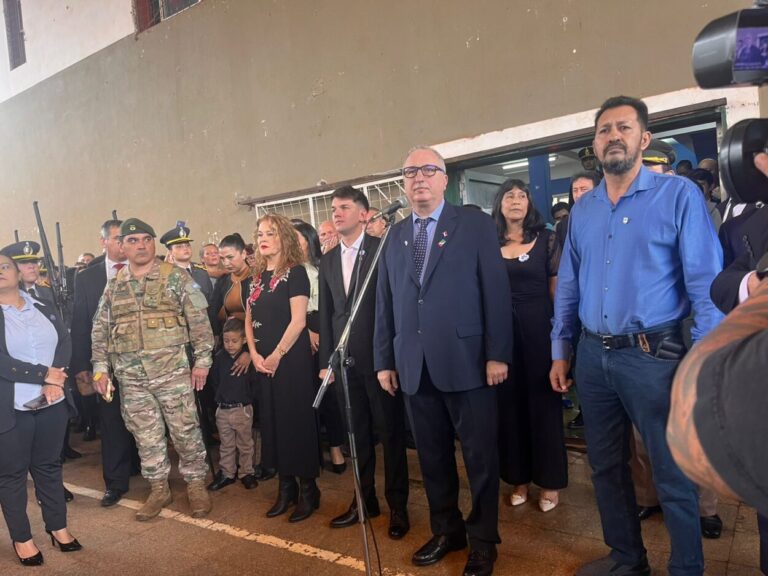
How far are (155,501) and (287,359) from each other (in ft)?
4.15

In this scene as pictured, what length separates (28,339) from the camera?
3.12 meters

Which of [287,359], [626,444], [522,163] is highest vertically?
[522,163]

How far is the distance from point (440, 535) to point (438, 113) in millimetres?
4270

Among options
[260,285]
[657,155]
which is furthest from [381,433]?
[657,155]

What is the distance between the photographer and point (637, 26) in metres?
4.45

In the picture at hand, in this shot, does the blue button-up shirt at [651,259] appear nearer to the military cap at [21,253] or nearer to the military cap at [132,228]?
the military cap at [132,228]

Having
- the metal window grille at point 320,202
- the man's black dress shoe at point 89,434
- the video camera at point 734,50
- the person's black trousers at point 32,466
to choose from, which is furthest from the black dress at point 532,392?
the man's black dress shoe at point 89,434

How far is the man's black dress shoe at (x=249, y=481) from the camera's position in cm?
386

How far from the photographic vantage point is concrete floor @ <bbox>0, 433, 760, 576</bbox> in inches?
101

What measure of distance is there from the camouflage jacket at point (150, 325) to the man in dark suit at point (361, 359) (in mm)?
887

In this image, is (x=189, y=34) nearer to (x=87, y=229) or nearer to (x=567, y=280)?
(x=87, y=229)

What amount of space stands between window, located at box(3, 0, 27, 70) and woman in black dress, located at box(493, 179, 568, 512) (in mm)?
11430

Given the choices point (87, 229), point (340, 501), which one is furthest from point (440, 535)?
point (87, 229)

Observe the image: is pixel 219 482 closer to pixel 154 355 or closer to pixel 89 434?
pixel 154 355
